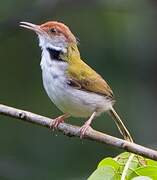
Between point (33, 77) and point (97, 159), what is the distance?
1118 mm

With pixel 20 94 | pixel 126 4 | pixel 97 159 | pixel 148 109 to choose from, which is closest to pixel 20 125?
pixel 20 94

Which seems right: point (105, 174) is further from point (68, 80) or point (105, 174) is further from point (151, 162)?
point (68, 80)

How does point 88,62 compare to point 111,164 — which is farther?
point 88,62

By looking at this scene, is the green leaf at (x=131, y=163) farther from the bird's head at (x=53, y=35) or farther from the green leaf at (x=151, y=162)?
the bird's head at (x=53, y=35)

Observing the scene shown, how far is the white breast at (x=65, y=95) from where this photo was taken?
409 centimetres

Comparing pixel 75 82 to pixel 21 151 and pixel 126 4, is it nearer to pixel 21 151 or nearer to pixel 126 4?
pixel 21 151

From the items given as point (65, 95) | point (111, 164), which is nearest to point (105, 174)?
point (111, 164)

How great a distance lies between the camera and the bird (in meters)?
4.12

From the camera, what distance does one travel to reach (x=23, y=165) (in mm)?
5406

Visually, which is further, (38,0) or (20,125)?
(38,0)

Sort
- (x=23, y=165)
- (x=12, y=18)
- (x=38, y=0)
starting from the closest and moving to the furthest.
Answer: (x=23, y=165) < (x=12, y=18) < (x=38, y=0)

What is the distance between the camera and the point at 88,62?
6.48 m

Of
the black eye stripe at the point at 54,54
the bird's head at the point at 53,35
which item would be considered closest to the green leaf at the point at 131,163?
the black eye stripe at the point at 54,54

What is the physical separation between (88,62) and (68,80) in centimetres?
231
